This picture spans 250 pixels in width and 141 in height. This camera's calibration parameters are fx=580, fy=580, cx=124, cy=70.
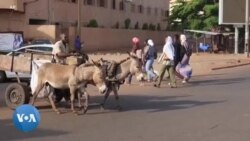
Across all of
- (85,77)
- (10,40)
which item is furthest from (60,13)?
(85,77)

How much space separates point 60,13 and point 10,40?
26914 mm

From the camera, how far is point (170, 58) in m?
19.4

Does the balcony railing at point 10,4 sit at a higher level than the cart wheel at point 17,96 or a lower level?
higher

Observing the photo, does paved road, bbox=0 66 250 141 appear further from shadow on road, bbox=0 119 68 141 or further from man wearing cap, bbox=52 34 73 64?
man wearing cap, bbox=52 34 73 64

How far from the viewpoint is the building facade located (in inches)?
2042

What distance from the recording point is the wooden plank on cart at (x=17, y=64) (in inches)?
547

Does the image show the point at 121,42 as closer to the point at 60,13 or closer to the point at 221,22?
the point at 60,13

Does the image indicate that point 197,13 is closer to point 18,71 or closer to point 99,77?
point 18,71

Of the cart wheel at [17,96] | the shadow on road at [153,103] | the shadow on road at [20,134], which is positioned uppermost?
the cart wheel at [17,96]

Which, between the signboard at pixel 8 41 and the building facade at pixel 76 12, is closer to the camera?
the signboard at pixel 8 41

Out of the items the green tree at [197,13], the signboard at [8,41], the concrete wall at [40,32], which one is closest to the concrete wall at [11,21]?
the concrete wall at [40,32]

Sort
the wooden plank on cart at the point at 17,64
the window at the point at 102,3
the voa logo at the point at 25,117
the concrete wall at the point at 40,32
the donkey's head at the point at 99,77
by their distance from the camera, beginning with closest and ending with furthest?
the voa logo at the point at 25,117 < the donkey's head at the point at 99,77 < the wooden plank on cart at the point at 17,64 < the concrete wall at the point at 40,32 < the window at the point at 102,3

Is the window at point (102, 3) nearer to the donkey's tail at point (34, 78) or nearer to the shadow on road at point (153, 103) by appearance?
the shadow on road at point (153, 103)

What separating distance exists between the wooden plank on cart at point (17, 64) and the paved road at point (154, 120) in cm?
102
